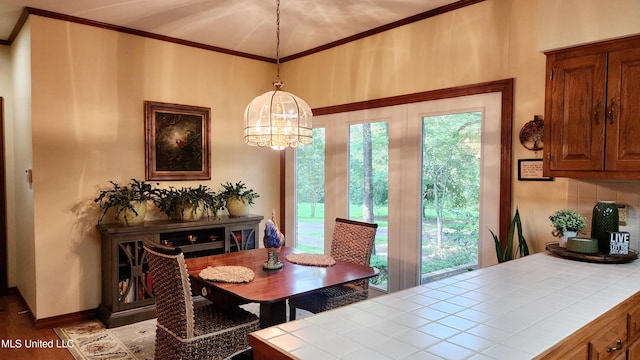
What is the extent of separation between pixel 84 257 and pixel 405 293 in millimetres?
3278

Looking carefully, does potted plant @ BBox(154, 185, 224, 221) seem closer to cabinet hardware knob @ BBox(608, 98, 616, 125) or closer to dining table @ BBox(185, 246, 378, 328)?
dining table @ BBox(185, 246, 378, 328)

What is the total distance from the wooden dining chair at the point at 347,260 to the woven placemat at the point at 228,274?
529 millimetres

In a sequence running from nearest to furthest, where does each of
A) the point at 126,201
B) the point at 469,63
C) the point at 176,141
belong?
the point at 469,63
the point at 126,201
the point at 176,141

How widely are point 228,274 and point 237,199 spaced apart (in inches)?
78.1

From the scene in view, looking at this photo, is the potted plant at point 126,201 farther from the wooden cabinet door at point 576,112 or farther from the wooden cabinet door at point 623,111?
the wooden cabinet door at point 623,111

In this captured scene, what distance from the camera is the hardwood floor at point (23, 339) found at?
9.80ft

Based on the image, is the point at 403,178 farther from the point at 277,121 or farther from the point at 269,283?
the point at 269,283

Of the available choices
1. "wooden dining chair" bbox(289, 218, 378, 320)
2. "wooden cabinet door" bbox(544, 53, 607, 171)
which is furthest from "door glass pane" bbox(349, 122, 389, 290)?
"wooden cabinet door" bbox(544, 53, 607, 171)

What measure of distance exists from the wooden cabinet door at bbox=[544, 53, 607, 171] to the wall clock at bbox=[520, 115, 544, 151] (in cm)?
29

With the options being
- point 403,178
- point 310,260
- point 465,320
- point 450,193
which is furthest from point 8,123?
point 465,320

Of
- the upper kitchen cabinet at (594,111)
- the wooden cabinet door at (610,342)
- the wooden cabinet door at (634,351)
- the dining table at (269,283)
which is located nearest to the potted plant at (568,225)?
the upper kitchen cabinet at (594,111)

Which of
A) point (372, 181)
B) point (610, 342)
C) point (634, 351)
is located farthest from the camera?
point (372, 181)

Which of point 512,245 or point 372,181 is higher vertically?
point 372,181

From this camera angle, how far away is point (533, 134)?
2.78 meters
